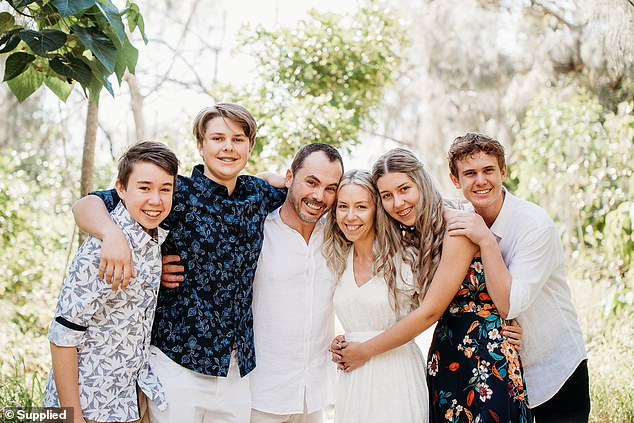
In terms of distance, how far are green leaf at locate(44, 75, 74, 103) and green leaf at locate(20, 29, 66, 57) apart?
1.71 ft

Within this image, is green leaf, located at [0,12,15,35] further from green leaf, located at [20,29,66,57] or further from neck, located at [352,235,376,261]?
neck, located at [352,235,376,261]

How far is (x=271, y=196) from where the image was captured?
3072mm

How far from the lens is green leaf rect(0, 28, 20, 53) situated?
235 centimetres

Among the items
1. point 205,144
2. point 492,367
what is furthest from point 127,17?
point 492,367

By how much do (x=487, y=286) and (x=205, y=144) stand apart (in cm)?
133

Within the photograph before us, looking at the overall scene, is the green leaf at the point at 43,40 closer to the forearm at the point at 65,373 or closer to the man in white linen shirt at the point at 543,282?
the forearm at the point at 65,373

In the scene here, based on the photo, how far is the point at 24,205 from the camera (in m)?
7.11

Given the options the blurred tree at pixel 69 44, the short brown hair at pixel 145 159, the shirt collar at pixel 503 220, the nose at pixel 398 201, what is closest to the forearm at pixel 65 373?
the short brown hair at pixel 145 159

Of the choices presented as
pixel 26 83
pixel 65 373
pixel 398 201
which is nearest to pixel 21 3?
pixel 26 83

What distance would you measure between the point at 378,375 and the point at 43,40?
5.98 feet

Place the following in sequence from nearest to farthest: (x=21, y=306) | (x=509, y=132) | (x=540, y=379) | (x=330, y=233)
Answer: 1. (x=540, y=379)
2. (x=330, y=233)
3. (x=21, y=306)
4. (x=509, y=132)

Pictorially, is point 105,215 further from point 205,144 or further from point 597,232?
point 597,232

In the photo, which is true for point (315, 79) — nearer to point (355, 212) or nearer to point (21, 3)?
point (355, 212)

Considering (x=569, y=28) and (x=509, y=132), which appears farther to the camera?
(x=509, y=132)
